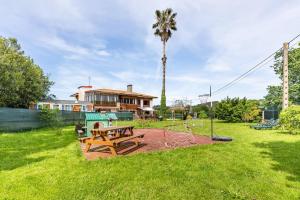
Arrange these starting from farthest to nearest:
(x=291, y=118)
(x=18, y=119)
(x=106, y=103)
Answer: (x=106, y=103), (x=18, y=119), (x=291, y=118)

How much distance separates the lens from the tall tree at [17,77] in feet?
83.2

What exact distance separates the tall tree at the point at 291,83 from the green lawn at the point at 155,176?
993 inches

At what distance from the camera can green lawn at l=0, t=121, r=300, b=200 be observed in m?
3.87

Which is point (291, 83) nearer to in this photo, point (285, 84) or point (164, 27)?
point (285, 84)

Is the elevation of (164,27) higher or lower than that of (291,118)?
higher

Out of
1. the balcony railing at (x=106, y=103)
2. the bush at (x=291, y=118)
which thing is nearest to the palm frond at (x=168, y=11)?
the balcony railing at (x=106, y=103)

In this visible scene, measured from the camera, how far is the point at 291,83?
29.0m

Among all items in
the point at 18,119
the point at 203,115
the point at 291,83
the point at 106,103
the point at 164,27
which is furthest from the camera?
the point at 106,103

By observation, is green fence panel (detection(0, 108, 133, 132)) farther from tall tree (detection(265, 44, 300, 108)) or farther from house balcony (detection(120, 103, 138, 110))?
tall tree (detection(265, 44, 300, 108))

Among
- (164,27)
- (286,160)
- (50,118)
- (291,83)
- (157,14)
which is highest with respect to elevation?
(157,14)

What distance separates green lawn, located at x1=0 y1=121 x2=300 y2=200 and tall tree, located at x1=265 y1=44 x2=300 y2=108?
25.2 metres

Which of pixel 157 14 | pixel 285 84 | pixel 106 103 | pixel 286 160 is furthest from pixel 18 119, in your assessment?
pixel 157 14

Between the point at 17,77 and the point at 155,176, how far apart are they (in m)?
27.4

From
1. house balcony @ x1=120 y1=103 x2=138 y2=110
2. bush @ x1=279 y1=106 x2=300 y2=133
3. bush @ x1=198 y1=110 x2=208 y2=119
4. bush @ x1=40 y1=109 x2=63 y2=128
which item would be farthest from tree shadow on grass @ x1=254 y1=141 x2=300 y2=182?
house balcony @ x1=120 y1=103 x2=138 y2=110
